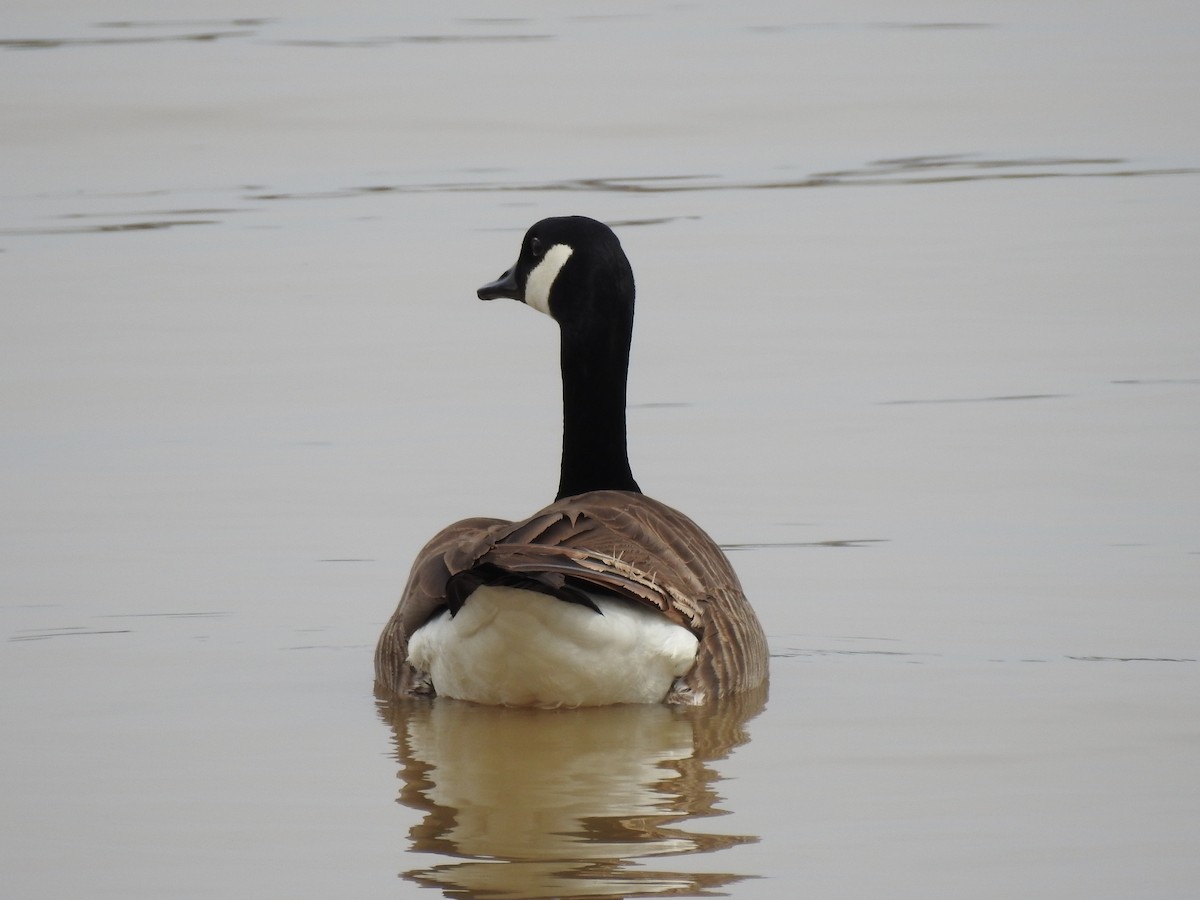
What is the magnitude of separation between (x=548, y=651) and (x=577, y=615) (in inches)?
6.5

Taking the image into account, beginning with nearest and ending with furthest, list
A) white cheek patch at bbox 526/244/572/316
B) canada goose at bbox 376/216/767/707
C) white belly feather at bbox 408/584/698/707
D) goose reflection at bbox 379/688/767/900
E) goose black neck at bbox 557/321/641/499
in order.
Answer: goose reflection at bbox 379/688/767/900, canada goose at bbox 376/216/767/707, white belly feather at bbox 408/584/698/707, goose black neck at bbox 557/321/641/499, white cheek patch at bbox 526/244/572/316

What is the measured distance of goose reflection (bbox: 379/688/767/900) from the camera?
501cm

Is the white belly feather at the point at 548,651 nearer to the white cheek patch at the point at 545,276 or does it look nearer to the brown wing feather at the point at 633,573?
the brown wing feather at the point at 633,573

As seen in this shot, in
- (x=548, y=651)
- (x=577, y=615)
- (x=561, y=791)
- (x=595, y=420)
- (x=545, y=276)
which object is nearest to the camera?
(x=561, y=791)

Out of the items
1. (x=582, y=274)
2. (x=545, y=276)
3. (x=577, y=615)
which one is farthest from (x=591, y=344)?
(x=577, y=615)

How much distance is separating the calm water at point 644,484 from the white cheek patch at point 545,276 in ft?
3.44

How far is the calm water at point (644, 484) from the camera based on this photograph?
5.43m

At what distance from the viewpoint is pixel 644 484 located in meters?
9.39

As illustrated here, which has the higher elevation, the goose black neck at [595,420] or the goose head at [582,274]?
the goose head at [582,274]

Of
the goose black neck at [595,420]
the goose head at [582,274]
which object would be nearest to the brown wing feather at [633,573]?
the goose black neck at [595,420]

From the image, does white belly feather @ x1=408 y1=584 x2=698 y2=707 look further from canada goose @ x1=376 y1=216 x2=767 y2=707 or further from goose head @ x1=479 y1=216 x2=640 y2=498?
goose head @ x1=479 y1=216 x2=640 y2=498

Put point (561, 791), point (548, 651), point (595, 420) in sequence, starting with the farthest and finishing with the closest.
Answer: point (595, 420) → point (548, 651) → point (561, 791)

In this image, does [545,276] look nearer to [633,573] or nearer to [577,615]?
[633,573]

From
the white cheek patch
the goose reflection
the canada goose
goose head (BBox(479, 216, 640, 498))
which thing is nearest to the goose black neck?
goose head (BBox(479, 216, 640, 498))
